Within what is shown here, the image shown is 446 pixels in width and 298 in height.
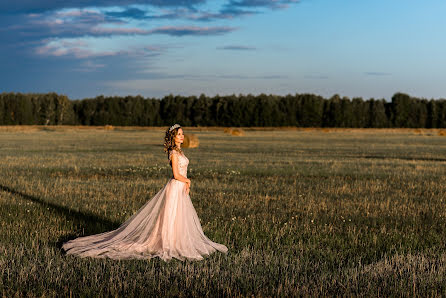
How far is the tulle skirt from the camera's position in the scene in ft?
28.9

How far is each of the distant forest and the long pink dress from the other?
12793cm

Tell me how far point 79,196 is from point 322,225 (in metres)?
7.55

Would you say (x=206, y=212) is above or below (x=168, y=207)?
below

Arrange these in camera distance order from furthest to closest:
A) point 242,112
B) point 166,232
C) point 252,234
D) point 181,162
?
point 242,112 → point 252,234 → point 181,162 → point 166,232

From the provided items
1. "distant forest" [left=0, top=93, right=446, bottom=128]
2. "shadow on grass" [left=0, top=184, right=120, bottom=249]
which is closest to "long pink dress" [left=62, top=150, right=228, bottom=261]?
"shadow on grass" [left=0, top=184, right=120, bottom=249]

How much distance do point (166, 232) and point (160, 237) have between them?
17 cm

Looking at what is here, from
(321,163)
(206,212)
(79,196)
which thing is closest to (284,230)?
(206,212)

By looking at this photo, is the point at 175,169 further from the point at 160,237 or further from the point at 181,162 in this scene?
the point at 160,237

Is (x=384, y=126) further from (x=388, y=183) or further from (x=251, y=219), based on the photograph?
(x=251, y=219)

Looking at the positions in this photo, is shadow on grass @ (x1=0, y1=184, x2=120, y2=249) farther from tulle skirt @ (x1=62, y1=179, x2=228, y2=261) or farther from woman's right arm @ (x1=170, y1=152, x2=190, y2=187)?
woman's right arm @ (x1=170, y1=152, x2=190, y2=187)

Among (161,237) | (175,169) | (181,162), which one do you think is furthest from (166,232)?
(181,162)

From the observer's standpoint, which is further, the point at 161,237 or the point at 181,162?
the point at 181,162

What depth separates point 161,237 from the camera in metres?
9.04

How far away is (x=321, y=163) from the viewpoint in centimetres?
3019
